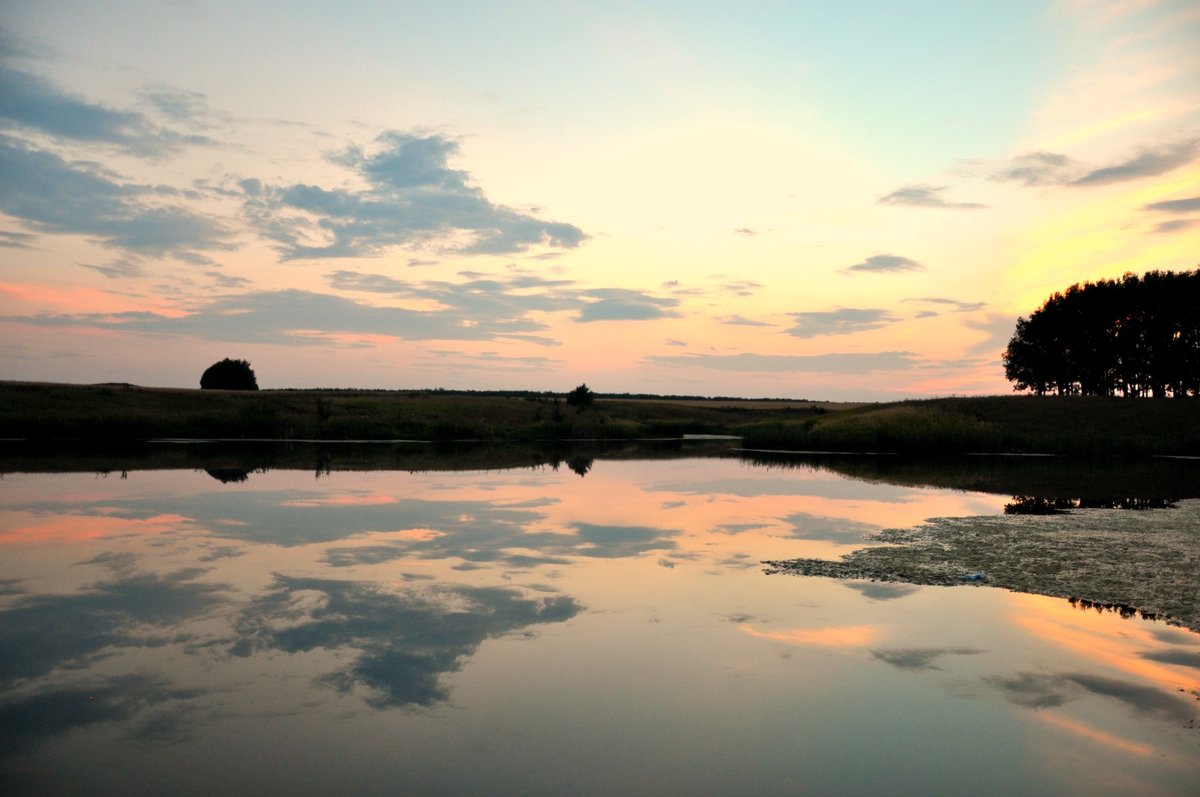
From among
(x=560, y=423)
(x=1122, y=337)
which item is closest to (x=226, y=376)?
(x=560, y=423)

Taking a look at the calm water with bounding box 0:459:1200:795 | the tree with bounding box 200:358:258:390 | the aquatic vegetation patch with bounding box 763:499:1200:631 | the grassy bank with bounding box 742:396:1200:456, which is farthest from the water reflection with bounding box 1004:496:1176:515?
the tree with bounding box 200:358:258:390

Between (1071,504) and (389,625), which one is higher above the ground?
(1071,504)

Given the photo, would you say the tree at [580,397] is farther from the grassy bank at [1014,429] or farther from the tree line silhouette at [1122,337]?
the tree line silhouette at [1122,337]

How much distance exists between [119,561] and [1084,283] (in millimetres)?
93547

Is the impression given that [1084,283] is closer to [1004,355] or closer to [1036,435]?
[1004,355]

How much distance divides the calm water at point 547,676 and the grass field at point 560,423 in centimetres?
3783

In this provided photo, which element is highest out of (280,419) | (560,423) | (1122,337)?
(1122,337)

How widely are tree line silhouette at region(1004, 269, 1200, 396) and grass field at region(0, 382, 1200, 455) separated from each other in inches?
560

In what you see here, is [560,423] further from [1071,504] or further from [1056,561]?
[1056,561]

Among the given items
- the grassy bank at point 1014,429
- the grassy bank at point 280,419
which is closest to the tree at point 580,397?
the grassy bank at point 280,419

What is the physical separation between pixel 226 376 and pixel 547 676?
10759 cm

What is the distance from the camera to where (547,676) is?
9.02 metres

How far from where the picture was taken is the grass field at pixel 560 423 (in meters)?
51.5

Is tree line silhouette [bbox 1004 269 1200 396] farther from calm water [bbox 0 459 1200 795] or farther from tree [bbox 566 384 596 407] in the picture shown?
calm water [bbox 0 459 1200 795]
